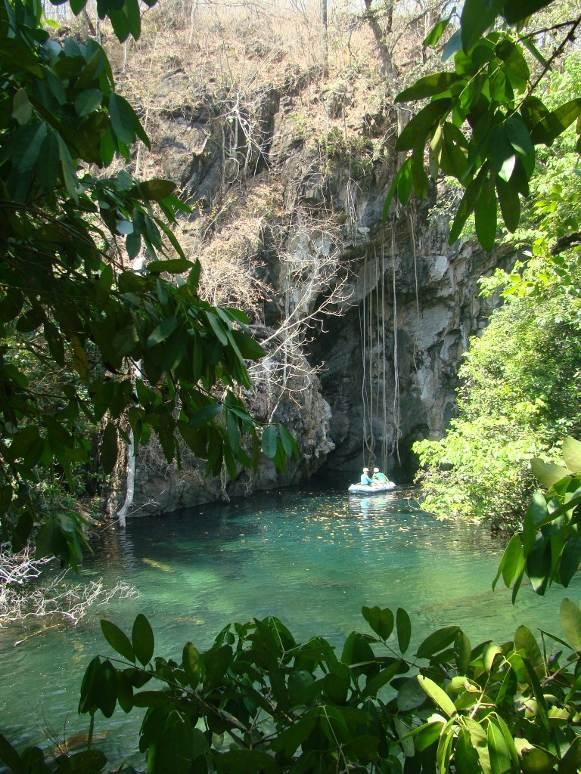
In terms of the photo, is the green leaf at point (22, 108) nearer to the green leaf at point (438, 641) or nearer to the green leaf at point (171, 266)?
the green leaf at point (171, 266)

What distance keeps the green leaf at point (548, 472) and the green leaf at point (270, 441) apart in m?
0.58

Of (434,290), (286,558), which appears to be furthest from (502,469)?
(434,290)

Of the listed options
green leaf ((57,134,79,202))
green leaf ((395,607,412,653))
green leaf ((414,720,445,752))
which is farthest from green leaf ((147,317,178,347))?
green leaf ((414,720,445,752))

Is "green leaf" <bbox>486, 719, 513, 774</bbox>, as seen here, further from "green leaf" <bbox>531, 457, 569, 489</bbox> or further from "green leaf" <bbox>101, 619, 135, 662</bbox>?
"green leaf" <bbox>101, 619, 135, 662</bbox>

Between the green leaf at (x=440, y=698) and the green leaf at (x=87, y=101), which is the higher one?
the green leaf at (x=87, y=101)

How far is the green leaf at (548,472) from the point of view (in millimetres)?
935

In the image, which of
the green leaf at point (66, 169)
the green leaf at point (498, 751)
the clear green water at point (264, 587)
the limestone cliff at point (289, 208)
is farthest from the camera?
the limestone cliff at point (289, 208)

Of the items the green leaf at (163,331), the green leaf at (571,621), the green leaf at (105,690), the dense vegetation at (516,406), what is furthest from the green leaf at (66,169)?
the dense vegetation at (516,406)

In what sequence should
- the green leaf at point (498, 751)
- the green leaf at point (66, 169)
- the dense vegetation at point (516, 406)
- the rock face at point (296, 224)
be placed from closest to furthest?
the green leaf at point (498, 751)
the green leaf at point (66, 169)
the dense vegetation at point (516, 406)
the rock face at point (296, 224)

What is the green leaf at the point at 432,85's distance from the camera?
3.05 feet

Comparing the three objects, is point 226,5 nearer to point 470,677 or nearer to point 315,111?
point 315,111

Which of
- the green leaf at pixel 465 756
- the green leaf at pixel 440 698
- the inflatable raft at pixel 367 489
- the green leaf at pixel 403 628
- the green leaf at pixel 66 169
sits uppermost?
the green leaf at pixel 66 169

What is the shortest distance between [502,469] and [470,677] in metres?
7.20

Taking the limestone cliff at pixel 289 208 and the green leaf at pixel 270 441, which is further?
the limestone cliff at pixel 289 208
